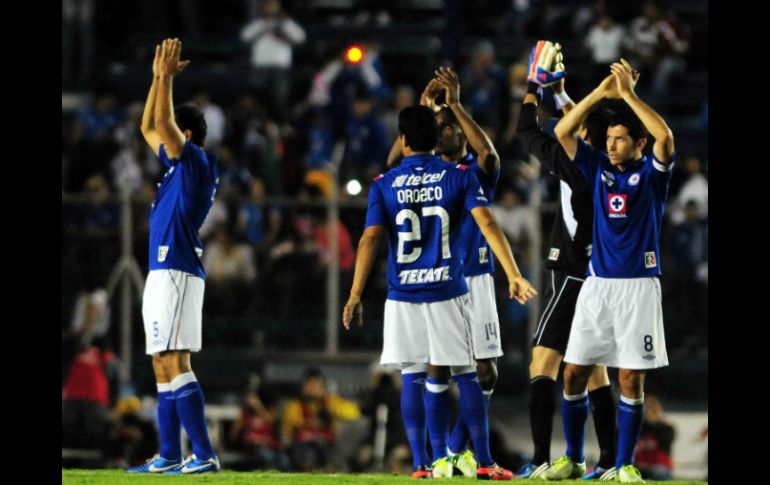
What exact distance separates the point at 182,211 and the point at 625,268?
2.92 metres

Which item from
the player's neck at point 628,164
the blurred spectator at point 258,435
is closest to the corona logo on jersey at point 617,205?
the player's neck at point 628,164

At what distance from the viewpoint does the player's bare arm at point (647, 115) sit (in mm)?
9227

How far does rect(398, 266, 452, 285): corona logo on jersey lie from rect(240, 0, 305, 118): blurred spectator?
1186cm

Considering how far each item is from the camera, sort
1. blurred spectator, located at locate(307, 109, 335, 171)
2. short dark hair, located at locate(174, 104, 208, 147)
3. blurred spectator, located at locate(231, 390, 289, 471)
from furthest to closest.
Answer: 1. blurred spectator, located at locate(307, 109, 335, 171)
2. blurred spectator, located at locate(231, 390, 289, 471)
3. short dark hair, located at locate(174, 104, 208, 147)

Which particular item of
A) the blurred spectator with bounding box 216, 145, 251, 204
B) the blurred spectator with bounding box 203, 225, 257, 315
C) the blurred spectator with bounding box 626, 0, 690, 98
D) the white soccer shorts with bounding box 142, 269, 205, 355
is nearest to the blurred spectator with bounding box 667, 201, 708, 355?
the blurred spectator with bounding box 203, 225, 257, 315

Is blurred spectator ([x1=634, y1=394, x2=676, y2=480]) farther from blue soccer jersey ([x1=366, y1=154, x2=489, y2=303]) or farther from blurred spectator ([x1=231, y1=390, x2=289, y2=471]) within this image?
blue soccer jersey ([x1=366, y1=154, x2=489, y2=303])

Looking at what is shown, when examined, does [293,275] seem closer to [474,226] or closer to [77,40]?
[474,226]

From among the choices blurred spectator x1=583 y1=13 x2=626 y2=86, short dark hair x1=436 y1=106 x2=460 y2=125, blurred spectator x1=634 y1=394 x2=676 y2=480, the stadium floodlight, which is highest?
blurred spectator x1=583 y1=13 x2=626 y2=86

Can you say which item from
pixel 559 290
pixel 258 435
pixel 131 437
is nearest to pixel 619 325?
pixel 559 290

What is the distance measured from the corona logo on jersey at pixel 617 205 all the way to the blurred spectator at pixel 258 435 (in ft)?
22.0

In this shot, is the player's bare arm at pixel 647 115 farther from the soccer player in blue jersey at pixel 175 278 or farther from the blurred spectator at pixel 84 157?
the blurred spectator at pixel 84 157

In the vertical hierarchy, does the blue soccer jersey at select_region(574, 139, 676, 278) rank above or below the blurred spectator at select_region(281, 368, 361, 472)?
above

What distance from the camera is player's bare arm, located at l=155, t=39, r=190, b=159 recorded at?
380 inches

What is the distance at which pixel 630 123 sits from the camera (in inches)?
380
